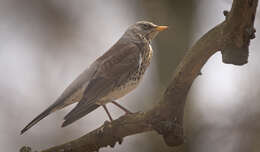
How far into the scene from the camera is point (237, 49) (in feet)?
11.5

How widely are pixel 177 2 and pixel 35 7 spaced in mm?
2207

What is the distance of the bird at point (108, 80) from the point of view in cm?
448

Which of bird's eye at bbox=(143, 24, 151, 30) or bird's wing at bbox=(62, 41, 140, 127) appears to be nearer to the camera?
bird's wing at bbox=(62, 41, 140, 127)

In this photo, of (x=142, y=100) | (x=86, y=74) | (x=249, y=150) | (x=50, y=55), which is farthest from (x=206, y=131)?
(x=50, y=55)

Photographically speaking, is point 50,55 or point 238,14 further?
point 50,55

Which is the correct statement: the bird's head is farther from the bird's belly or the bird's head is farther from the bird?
the bird's belly

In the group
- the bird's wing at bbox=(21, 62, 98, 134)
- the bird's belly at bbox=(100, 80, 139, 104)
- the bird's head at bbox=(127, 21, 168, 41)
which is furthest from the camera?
the bird's head at bbox=(127, 21, 168, 41)

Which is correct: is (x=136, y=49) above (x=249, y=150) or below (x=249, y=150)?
above

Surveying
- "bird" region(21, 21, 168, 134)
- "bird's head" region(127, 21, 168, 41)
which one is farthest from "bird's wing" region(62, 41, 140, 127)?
"bird's head" region(127, 21, 168, 41)

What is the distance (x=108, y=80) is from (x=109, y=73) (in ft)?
0.35

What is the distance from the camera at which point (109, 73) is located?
4.89 m

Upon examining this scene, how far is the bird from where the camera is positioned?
176 inches

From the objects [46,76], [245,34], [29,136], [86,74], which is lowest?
[29,136]

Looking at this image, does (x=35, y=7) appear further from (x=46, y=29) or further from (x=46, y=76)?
(x=46, y=76)
